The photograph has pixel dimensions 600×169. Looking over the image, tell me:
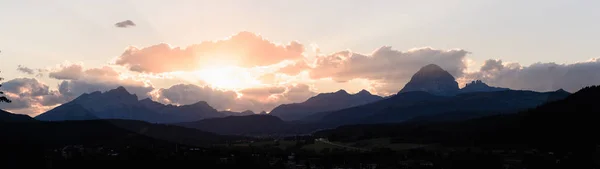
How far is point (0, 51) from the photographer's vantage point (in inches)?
4803

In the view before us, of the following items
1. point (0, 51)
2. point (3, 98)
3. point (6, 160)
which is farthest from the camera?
point (6, 160)

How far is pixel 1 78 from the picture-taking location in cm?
12225

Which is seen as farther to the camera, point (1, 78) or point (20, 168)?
point (20, 168)

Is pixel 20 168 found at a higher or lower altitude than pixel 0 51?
lower

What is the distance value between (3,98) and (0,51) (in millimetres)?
17478

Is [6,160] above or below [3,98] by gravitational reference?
below

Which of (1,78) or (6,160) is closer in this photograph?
(1,78)

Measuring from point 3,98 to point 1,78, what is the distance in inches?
574

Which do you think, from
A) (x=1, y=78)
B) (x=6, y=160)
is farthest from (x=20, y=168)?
(x=1, y=78)

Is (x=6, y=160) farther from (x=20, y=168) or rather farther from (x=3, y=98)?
(x=3, y=98)

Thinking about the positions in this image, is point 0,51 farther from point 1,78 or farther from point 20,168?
point 20,168

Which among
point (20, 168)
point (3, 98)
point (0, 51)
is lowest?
point (20, 168)

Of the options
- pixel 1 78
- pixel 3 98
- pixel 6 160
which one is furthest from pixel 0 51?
pixel 6 160

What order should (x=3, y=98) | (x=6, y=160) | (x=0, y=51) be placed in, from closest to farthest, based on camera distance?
(x=3, y=98), (x=0, y=51), (x=6, y=160)
